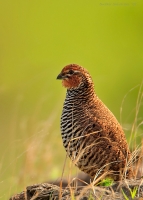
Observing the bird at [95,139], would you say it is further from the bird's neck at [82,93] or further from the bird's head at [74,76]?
the bird's head at [74,76]

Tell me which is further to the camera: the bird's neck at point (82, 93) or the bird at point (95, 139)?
the bird's neck at point (82, 93)

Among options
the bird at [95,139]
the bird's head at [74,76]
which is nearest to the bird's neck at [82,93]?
the bird's head at [74,76]

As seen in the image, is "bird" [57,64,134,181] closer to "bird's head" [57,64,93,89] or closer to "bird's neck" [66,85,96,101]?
"bird's neck" [66,85,96,101]

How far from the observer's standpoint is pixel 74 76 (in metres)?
9.61

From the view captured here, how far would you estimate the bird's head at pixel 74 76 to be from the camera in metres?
9.61

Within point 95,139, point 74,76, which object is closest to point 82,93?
point 74,76

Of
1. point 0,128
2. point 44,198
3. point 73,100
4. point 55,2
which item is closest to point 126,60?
point 55,2

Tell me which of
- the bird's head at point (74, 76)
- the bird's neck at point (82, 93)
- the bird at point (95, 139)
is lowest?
the bird at point (95, 139)

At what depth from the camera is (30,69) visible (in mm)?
25219

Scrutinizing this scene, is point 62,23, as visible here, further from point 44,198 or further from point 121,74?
point 44,198

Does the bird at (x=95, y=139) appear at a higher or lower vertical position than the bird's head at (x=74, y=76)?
lower

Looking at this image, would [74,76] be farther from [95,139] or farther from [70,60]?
[70,60]

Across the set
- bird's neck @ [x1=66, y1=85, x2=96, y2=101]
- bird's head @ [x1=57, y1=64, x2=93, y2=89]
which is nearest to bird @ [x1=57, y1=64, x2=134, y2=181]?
bird's neck @ [x1=66, y1=85, x2=96, y2=101]

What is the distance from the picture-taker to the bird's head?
961 centimetres
